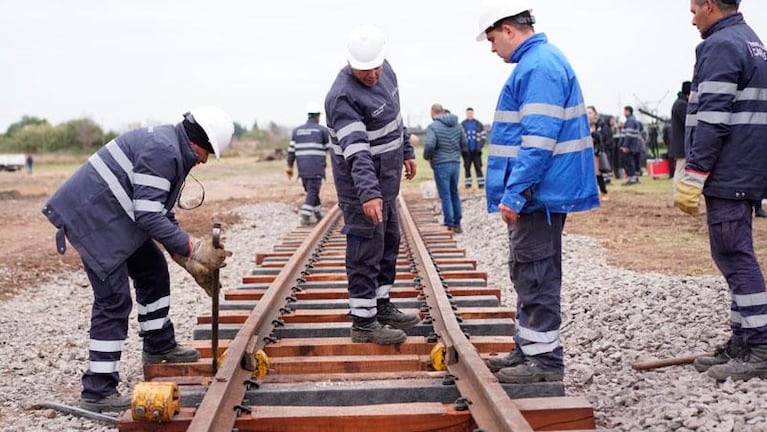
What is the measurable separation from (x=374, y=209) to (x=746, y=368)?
225 centimetres

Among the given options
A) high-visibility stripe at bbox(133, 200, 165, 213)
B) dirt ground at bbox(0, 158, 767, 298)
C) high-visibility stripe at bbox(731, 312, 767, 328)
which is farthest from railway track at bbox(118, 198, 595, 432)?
dirt ground at bbox(0, 158, 767, 298)

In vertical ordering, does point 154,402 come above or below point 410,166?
below

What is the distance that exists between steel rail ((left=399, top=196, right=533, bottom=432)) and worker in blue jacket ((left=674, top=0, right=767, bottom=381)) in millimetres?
1349

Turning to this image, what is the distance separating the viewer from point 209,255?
4547mm

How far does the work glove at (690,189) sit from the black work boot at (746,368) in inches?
33.6

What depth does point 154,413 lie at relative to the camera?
363cm

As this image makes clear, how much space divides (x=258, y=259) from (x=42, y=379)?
146 inches

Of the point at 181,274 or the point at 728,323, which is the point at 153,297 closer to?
the point at 728,323

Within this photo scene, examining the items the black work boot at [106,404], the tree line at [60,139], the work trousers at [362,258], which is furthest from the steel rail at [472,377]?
the tree line at [60,139]

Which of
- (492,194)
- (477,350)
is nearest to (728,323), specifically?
(477,350)

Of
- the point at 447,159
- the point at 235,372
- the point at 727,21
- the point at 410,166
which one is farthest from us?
the point at 447,159

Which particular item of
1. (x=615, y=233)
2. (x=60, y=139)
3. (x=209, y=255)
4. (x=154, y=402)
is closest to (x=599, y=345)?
(x=209, y=255)

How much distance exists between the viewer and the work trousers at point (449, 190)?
12047 mm

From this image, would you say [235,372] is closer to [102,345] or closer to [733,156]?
[102,345]
